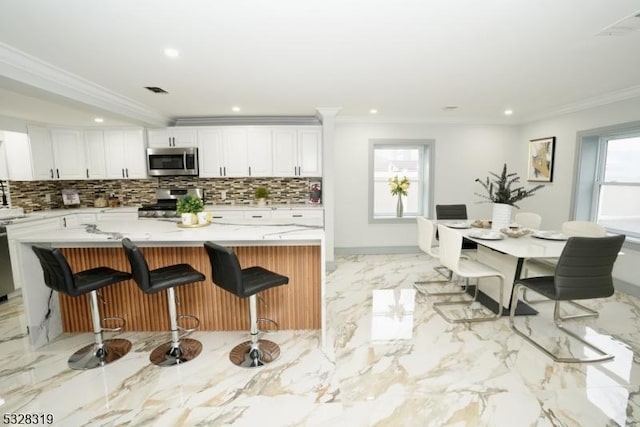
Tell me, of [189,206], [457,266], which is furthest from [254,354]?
[457,266]

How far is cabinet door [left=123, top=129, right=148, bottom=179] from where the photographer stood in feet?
16.5

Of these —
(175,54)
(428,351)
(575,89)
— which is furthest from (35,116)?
(575,89)

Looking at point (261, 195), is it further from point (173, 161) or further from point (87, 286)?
point (87, 286)

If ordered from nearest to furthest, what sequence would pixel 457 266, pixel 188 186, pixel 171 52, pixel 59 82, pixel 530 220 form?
pixel 171 52 → pixel 59 82 → pixel 457 266 → pixel 530 220 → pixel 188 186

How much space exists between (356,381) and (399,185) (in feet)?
12.8

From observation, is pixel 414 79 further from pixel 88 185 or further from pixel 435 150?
pixel 88 185

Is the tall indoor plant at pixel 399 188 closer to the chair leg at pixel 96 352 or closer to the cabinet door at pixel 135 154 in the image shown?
the cabinet door at pixel 135 154

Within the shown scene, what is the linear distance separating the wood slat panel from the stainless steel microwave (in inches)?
96.0

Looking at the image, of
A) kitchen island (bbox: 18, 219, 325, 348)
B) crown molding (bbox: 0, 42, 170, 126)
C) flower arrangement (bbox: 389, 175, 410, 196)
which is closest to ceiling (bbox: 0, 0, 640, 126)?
crown molding (bbox: 0, 42, 170, 126)

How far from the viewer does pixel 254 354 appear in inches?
96.0

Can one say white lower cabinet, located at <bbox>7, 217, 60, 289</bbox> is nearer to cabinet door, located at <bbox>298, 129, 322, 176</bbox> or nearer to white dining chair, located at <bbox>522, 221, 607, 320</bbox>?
cabinet door, located at <bbox>298, 129, 322, 176</bbox>

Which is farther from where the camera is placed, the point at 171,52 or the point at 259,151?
the point at 259,151

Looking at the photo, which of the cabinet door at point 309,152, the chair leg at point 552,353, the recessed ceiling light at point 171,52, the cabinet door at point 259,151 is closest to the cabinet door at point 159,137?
the cabinet door at point 259,151

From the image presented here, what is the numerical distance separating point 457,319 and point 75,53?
4.07 metres
